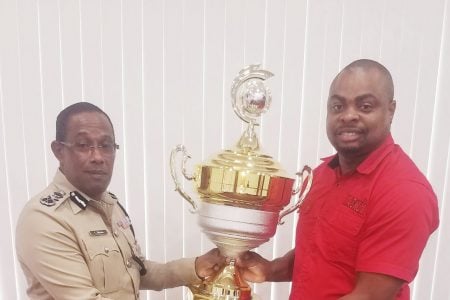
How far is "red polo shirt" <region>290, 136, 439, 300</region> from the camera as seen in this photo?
2.89ft

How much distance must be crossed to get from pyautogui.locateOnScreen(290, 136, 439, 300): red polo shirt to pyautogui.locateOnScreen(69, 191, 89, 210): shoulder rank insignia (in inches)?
23.9

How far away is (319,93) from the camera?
164 centimetres

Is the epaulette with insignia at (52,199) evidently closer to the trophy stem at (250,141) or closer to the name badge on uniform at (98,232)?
the name badge on uniform at (98,232)

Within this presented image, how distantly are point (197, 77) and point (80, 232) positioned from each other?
0.81 m

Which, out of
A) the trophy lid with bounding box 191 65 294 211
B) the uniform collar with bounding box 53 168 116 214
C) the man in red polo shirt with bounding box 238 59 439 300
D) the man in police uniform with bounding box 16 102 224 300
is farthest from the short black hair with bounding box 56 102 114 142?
the man in red polo shirt with bounding box 238 59 439 300

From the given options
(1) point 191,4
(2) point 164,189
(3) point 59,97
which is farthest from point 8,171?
(1) point 191,4

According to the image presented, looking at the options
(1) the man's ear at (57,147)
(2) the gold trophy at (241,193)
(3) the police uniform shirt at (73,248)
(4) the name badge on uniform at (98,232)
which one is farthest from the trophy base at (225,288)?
(1) the man's ear at (57,147)

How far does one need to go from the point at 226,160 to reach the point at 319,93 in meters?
0.79

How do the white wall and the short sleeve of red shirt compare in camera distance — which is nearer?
the short sleeve of red shirt

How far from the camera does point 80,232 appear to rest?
1087 millimetres

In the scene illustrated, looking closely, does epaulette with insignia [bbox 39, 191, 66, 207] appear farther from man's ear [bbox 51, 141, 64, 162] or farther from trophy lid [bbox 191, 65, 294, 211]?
trophy lid [bbox 191, 65, 294, 211]

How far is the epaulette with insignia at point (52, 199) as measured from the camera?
108 cm

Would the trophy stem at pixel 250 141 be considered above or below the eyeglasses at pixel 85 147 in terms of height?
above

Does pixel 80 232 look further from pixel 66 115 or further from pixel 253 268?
pixel 253 268
